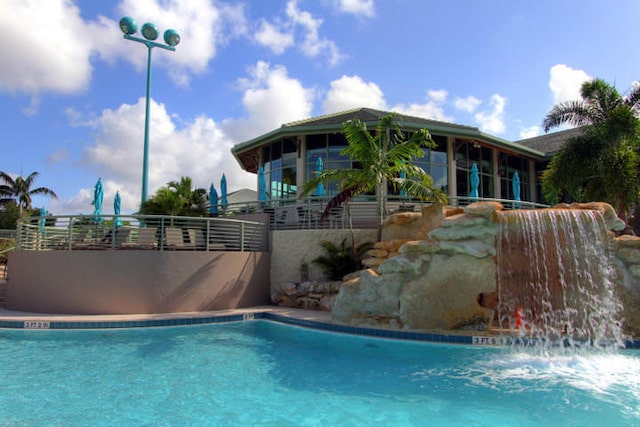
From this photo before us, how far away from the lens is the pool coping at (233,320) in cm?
877

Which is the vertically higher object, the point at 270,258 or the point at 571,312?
the point at 270,258

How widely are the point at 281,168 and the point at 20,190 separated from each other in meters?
32.3

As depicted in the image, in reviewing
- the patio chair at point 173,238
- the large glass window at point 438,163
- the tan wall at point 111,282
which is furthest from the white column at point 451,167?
the patio chair at point 173,238

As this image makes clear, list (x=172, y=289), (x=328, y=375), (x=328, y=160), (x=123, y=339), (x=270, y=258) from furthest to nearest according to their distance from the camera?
(x=328, y=160)
(x=270, y=258)
(x=172, y=289)
(x=123, y=339)
(x=328, y=375)

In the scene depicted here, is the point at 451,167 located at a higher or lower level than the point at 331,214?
higher

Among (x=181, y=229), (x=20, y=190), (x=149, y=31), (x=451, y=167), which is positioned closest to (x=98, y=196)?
(x=181, y=229)

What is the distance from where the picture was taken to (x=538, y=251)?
31.8 ft

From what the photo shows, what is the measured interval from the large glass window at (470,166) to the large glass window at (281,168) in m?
7.69

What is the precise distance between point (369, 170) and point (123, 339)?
7223 mm

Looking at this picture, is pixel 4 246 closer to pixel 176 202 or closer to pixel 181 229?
pixel 176 202

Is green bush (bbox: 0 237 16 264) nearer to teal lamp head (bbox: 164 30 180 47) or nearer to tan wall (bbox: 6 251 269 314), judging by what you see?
tan wall (bbox: 6 251 269 314)

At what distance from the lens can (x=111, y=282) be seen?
11.0m

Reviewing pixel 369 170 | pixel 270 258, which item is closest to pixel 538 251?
pixel 369 170

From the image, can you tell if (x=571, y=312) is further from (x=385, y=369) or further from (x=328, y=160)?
(x=328, y=160)
